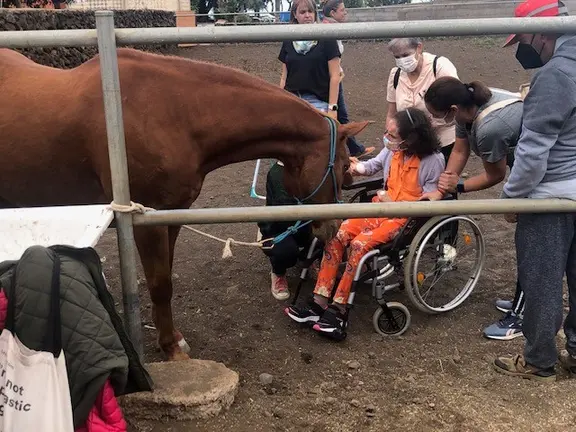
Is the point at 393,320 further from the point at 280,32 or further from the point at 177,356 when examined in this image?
the point at 280,32

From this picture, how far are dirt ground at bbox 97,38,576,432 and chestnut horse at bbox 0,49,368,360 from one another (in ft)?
1.81

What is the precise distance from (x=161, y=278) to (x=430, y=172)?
1762 millimetres

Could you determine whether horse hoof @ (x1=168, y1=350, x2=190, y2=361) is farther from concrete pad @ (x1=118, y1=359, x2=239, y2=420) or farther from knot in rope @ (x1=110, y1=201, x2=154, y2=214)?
knot in rope @ (x1=110, y1=201, x2=154, y2=214)

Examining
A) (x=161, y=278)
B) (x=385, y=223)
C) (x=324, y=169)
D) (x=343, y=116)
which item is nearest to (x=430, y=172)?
(x=385, y=223)

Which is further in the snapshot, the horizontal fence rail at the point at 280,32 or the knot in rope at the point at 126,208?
the knot in rope at the point at 126,208

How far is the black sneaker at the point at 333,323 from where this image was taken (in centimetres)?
335

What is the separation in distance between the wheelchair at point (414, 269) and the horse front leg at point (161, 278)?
91 cm

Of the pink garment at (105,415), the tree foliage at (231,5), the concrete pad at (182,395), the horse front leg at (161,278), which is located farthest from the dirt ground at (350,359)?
the tree foliage at (231,5)

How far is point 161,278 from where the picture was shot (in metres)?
2.99

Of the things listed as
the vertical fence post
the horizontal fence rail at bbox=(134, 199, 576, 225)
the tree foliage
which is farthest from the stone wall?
the tree foliage

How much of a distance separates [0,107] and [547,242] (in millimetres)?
2680

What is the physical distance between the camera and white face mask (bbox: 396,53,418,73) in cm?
438

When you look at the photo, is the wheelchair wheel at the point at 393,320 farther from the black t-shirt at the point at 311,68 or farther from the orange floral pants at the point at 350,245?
the black t-shirt at the point at 311,68

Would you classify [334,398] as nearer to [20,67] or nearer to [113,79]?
[113,79]
